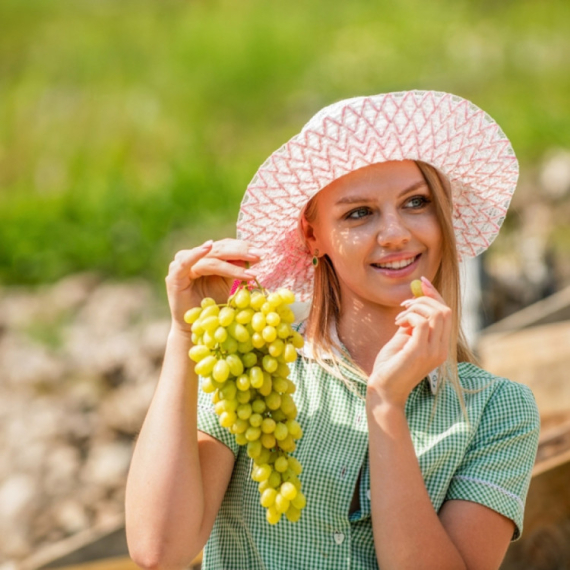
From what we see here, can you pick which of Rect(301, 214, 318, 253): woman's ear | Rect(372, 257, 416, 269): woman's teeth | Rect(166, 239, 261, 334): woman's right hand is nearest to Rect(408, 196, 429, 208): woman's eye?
Rect(372, 257, 416, 269): woman's teeth

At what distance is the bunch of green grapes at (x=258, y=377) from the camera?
144cm

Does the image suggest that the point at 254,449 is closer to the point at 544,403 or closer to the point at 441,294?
the point at 441,294

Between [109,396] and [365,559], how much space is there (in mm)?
3510

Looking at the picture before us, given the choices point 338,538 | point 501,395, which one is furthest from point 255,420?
point 501,395

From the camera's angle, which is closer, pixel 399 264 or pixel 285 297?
pixel 285 297

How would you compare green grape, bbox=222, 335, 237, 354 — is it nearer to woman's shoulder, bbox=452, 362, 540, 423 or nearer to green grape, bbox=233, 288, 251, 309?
green grape, bbox=233, 288, 251, 309

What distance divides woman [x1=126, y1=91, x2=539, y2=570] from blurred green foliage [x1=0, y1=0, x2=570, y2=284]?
4.51 meters

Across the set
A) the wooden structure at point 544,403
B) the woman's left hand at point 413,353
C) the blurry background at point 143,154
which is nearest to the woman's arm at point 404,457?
the woman's left hand at point 413,353

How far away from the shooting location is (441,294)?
5.74 feet

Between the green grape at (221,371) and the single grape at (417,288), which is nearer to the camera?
the green grape at (221,371)

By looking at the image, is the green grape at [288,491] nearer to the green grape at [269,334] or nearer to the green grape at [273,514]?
the green grape at [273,514]

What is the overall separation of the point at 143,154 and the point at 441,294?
6582mm

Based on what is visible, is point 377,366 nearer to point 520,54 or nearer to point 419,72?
point 419,72

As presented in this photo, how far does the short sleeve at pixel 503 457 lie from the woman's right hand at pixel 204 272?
556mm
